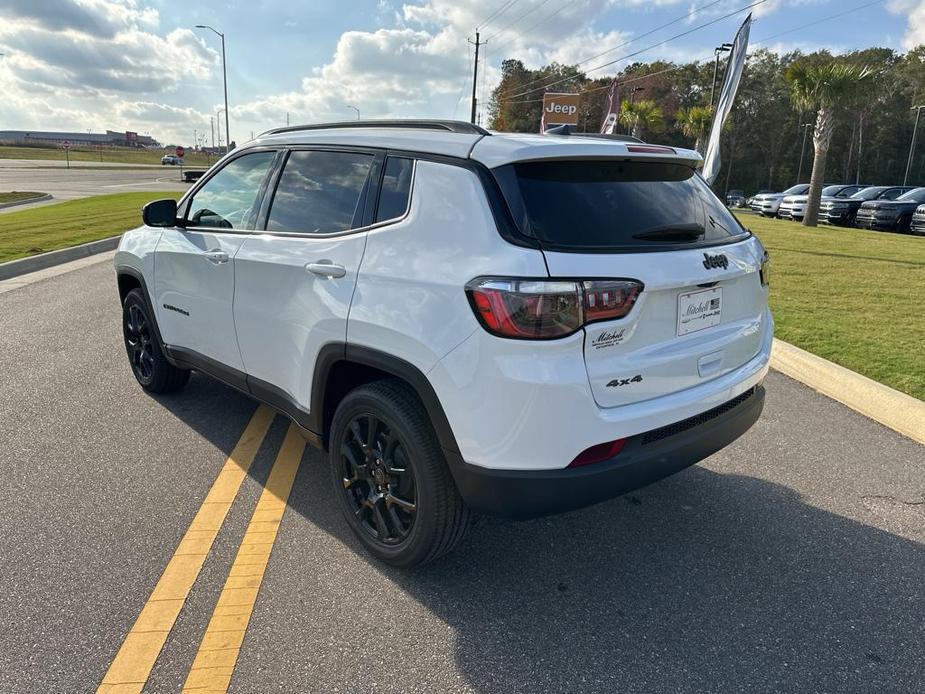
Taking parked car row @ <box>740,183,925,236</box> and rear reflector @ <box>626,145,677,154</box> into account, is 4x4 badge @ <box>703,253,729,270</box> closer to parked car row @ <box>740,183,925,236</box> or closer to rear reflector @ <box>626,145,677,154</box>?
rear reflector @ <box>626,145,677,154</box>

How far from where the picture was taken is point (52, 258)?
37.9 ft

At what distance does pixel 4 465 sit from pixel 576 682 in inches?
134

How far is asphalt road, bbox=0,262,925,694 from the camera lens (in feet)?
7.46

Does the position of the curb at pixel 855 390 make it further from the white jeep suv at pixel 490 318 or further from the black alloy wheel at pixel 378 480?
the black alloy wheel at pixel 378 480

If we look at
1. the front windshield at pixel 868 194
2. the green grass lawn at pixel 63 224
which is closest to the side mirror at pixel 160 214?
the green grass lawn at pixel 63 224

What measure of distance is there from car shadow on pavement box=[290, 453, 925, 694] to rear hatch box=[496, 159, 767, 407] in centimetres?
87

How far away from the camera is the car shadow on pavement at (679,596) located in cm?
228

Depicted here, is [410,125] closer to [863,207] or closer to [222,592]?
[222,592]

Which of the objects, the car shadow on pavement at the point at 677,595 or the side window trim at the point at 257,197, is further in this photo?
the side window trim at the point at 257,197

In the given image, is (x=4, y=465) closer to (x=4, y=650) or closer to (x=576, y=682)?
(x=4, y=650)

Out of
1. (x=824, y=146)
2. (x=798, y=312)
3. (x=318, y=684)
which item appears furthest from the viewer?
(x=824, y=146)

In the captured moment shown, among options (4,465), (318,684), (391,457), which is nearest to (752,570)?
(391,457)

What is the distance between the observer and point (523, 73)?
3113 inches

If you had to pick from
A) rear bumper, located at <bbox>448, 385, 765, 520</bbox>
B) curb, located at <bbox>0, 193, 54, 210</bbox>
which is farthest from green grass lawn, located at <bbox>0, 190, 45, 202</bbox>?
rear bumper, located at <bbox>448, 385, 765, 520</bbox>
